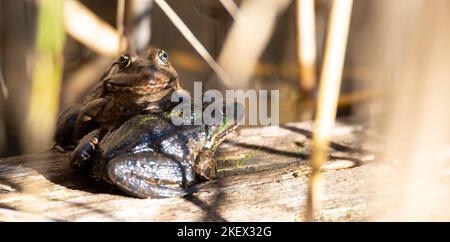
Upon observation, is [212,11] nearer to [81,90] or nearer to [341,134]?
[81,90]

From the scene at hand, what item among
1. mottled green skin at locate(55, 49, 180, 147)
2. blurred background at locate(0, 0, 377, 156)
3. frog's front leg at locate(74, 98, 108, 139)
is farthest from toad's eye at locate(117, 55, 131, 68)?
blurred background at locate(0, 0, 377, 156)

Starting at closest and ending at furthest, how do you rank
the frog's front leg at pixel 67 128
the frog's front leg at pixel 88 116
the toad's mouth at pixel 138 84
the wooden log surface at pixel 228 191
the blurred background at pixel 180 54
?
the wooden log surface at pixel 228 191, the toad's mouth at pixel 138 84, the frog's front leg at pixel 88 116, the frog's front leg at pixel 67 128, the blurred background at pixel 180 54

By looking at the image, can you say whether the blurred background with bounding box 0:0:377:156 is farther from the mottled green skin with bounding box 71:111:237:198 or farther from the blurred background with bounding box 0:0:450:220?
the mottled green skin with bounding box 71:111:237:198

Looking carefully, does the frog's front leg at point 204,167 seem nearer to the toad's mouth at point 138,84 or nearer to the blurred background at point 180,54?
the toad's mouth at point 138,84

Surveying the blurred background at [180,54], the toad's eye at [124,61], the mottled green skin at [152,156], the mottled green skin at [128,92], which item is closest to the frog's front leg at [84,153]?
the mottled green skin at [152,156]

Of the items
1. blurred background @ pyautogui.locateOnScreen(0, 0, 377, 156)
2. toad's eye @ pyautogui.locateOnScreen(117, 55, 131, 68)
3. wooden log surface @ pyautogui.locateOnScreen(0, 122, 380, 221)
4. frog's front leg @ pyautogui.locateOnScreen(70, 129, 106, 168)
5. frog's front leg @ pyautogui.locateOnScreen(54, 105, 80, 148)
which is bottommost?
wooden log surface @ pyautogui.locateOnScreen(0, 122, 380, 221)
